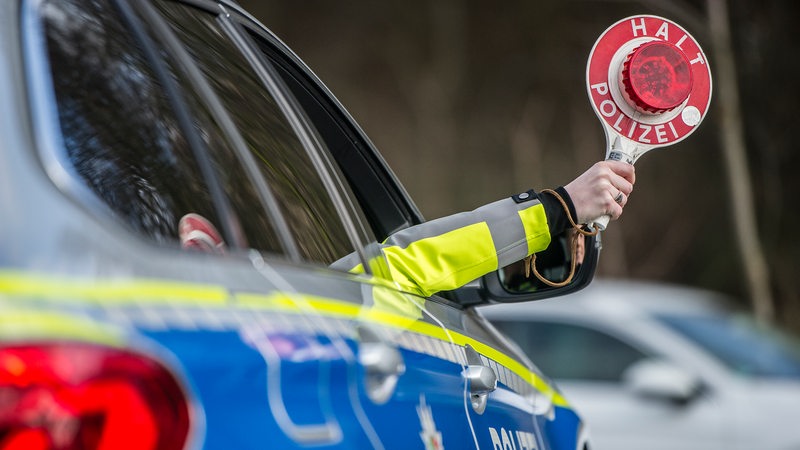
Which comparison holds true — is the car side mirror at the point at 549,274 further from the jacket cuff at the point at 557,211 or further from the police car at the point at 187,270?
the police car at the point at 187,270

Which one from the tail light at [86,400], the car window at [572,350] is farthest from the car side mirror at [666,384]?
the tail light at [86,400]

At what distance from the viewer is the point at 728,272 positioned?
1697cm

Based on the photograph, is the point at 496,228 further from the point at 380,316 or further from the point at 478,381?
the point at 380,316

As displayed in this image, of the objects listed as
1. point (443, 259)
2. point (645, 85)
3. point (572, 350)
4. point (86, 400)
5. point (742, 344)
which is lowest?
point (86, 400)

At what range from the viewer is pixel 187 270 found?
142 cm

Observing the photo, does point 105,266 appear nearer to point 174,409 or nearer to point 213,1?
point 174,409

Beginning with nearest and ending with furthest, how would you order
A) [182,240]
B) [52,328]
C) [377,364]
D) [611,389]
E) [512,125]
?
[52,328], [182,240], [377,364], [611,389], [512,125]

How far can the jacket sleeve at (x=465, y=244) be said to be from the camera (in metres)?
2.32

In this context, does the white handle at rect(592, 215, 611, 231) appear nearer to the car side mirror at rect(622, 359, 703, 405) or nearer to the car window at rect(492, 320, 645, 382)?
the car side mirror at rect(622, 359, 703, 405)

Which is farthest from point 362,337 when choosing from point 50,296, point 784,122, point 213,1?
point 784,122

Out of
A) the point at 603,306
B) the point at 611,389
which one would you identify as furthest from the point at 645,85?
the point at 603,306

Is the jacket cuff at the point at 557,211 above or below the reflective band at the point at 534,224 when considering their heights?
above

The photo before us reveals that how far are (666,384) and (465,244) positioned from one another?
4742mm

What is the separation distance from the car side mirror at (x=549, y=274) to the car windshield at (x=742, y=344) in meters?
4.69
